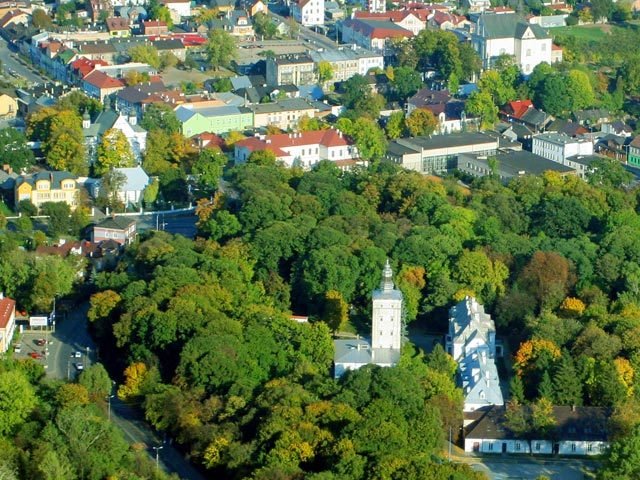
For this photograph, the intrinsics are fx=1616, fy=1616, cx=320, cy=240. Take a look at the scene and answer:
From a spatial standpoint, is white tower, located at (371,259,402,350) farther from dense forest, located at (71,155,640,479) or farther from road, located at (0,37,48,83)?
road, located at (0,37,48,83)

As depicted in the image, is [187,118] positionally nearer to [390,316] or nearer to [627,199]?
[627,199]

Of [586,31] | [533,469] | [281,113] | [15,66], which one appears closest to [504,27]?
[586,31]

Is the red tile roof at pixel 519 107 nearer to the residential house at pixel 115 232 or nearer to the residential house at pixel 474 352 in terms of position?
the residential house at pixel 115 232

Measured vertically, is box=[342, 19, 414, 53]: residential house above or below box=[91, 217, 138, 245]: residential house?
below

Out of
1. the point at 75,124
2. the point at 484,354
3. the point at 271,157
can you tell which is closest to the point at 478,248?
the point at 484,354

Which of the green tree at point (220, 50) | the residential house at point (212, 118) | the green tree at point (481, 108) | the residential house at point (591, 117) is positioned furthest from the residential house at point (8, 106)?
the residential house at point (591, 117)

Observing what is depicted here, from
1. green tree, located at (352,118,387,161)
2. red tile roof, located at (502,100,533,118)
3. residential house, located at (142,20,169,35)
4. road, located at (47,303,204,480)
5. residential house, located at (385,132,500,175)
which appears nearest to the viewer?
road, located at (47,303,204,480)

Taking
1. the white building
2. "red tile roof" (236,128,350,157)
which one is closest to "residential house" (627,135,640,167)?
the white building

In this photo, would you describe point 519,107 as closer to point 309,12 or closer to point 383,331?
point 309,12
